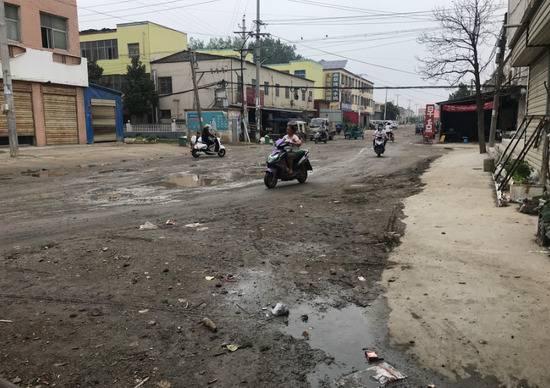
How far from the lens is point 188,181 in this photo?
14.0 m

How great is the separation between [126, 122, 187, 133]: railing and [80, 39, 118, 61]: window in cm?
1195

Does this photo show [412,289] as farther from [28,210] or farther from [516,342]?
[28,210]

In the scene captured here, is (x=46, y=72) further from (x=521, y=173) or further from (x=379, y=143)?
(x=521, y=173)

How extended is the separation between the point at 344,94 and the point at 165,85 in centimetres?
4594

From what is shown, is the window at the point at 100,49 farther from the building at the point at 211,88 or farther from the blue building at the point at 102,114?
the blue building at the point at 102,114

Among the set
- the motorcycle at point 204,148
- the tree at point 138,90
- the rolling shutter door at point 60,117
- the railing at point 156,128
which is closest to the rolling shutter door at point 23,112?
the rolling shutter door at point 60,117

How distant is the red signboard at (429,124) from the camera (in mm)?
40969

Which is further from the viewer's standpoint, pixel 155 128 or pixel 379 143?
pixel 155 128

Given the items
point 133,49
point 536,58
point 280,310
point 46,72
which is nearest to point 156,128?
point 133,49

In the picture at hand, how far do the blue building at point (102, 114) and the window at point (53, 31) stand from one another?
3.08 meters

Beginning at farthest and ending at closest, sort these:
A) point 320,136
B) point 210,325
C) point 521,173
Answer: point 320,136
point 521,173
point 210,325

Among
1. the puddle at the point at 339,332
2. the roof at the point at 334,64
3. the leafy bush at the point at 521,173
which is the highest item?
the roof at the point at 334,64

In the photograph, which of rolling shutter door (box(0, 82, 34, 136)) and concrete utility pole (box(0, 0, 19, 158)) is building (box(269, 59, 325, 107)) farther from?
concrete utility pole (box(0, 0, 19, 158))

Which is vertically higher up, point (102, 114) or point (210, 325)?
point (102, 114)
